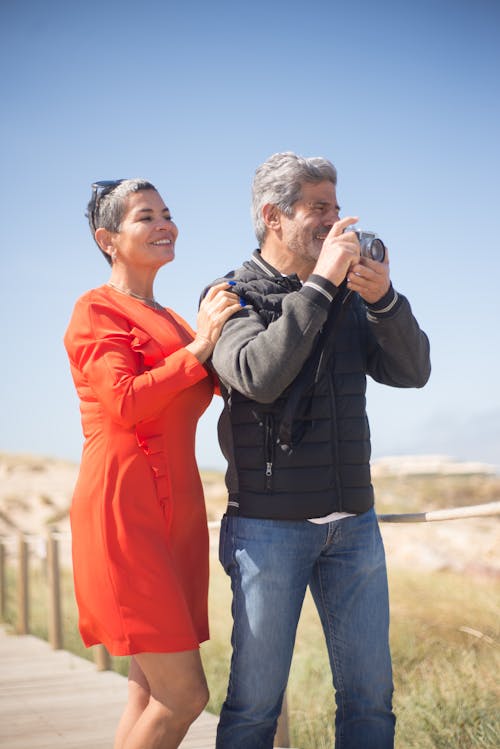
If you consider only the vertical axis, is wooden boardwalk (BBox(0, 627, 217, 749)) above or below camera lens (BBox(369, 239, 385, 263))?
below

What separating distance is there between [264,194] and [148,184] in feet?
1.24

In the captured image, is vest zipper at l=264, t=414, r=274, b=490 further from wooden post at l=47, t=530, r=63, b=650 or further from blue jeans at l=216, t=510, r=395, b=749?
wooden post at l=47, t=530, r=63, b=650

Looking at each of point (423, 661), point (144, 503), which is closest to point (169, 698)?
point (144, 503)

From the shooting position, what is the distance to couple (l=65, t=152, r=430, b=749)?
7.50 feet

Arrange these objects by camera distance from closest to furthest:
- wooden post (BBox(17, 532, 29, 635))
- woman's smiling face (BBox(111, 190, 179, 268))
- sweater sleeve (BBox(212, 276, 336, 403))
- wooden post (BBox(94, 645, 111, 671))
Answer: sweater sleeve (BBox(212, 276, 336, 403)), woman's smiling face (BBox(111, 190, 179, 268)), wooden post (BBox(94, 645, 111, 671)), wooden post (BBox(17, 532, 29, 635))

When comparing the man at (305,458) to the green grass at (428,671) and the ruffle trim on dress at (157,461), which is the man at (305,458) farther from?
the green grass at (428,671)

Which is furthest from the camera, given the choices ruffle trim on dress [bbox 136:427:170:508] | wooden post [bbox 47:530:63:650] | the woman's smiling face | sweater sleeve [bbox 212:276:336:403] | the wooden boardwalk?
wooden post [bbox 47:530:63:650]

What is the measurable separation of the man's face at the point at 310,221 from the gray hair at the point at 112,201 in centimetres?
47

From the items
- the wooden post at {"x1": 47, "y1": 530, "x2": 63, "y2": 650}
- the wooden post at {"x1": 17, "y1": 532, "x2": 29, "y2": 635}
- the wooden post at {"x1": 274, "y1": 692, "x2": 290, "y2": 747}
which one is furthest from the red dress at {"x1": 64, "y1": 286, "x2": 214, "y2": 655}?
the wooden post at {"x1": 17, "y1": 532, "x2": 29, "y2": 635}

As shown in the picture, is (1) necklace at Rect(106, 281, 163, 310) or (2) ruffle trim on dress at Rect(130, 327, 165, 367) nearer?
(2) ruffle trim on dress at Rect(130, 327, 165, 367)

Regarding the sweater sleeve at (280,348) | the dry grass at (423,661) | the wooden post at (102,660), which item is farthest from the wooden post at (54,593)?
the sweater sleeve at (280,348)

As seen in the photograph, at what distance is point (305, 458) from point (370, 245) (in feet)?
1.80

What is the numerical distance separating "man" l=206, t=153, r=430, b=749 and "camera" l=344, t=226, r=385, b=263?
23 mm

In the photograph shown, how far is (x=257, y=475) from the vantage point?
234 cm
